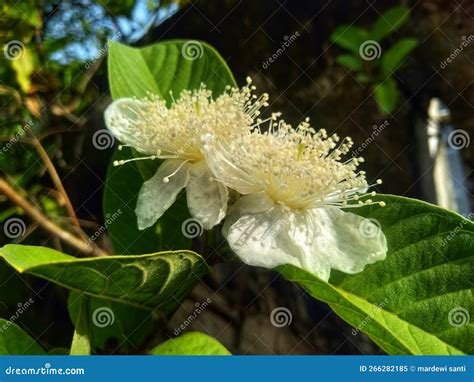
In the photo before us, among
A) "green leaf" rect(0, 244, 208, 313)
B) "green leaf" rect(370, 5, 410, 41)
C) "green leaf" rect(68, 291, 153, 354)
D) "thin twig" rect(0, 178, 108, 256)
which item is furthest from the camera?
"green leaf" rect(370, 5, 410, 41)

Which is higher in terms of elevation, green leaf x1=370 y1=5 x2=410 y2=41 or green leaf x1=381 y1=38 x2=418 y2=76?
green leaf x1=370 y1=5 x2=410 y2=41

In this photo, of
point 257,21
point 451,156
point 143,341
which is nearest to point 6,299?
point 143,341

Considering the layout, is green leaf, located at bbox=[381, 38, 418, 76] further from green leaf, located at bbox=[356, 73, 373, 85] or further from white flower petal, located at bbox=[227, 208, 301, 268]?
white flower petal, located at bbox=[227, 208, 301, 268]

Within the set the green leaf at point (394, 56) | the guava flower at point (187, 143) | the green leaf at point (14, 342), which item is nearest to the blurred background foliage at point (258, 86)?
the green leaf at point (394, 56)

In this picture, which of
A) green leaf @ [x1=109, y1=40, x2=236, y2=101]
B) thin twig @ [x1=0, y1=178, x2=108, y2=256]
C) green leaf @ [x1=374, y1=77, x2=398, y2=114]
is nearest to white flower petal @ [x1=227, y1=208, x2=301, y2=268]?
→ green leaf @ [x1=109, y1=40, x2=236, y2=101]

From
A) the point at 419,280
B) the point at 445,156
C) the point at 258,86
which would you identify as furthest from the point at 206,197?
the point at 445,156

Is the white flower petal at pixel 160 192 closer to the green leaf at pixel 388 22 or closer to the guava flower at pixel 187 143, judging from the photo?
the guava flower at pixel 187 143

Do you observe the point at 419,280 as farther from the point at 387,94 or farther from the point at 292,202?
the point at 387,94
